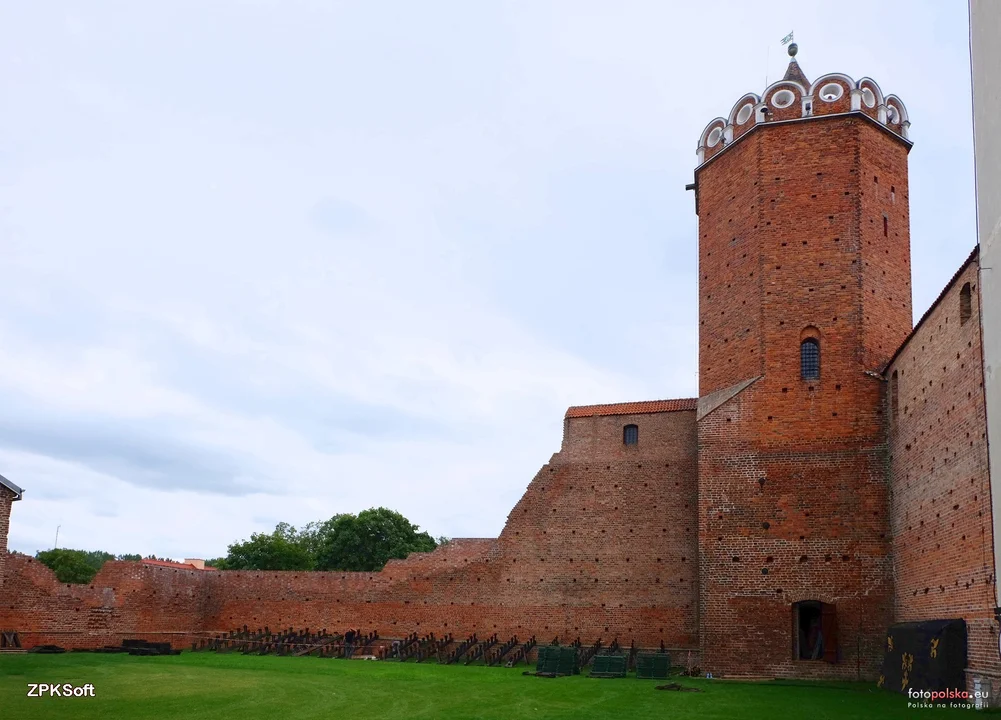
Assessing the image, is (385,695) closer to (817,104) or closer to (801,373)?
(801,373)

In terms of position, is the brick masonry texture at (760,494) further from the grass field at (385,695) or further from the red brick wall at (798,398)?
the grass field at (385,695)

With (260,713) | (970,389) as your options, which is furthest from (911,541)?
(260,713)

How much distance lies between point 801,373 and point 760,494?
2695mm

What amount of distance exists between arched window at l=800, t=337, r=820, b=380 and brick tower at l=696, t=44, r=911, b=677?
3 cm

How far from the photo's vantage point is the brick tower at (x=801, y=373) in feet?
59.3

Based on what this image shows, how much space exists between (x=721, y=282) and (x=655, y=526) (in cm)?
616

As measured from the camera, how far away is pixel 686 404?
75.3ft

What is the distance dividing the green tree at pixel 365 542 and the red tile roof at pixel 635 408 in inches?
896

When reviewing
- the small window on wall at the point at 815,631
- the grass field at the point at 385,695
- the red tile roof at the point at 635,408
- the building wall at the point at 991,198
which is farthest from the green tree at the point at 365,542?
the building wall at the point at 991,198

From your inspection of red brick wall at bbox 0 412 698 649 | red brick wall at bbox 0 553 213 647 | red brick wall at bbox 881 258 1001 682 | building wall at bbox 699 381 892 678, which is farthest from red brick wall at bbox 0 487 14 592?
red brick wall at bbox 881 258 1001 682

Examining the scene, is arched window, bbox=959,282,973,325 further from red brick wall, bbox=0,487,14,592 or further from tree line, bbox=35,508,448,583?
tree line, bbox=35,508,448,583

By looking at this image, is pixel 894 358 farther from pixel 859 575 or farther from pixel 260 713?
pixel 260 713

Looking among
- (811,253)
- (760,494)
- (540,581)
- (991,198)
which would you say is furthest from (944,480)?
(540,581)

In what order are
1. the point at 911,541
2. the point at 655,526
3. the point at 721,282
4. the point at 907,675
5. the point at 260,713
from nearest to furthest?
the point at 260,713 → the point at 907,675 → the point at 911,541 → the point at 721,282 → the point at 655,526
